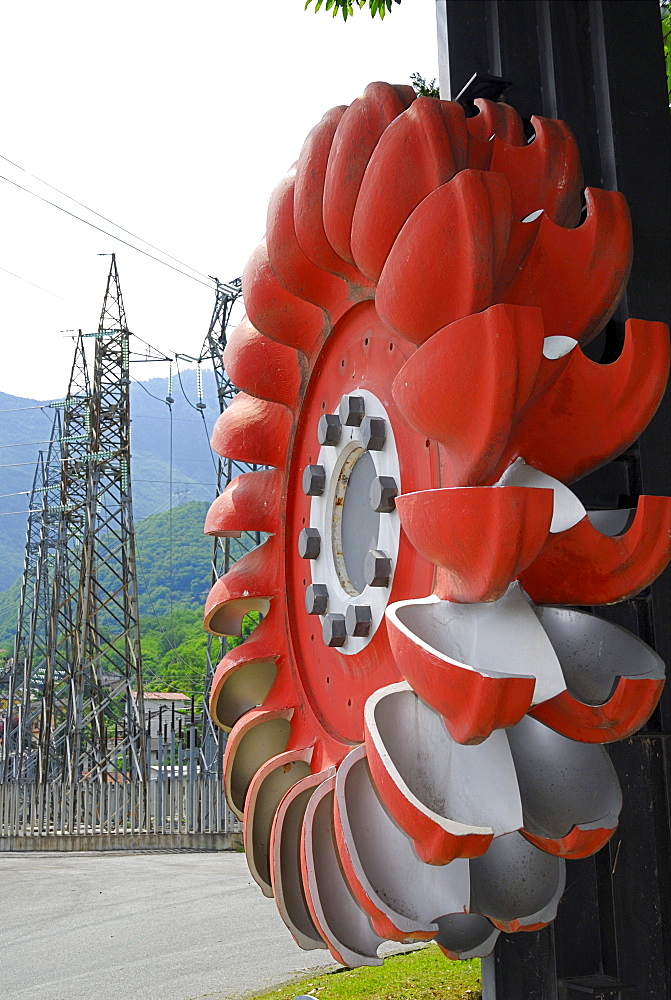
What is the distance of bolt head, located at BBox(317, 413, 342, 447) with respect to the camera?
1.46 metres

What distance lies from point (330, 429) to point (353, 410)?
71 mm

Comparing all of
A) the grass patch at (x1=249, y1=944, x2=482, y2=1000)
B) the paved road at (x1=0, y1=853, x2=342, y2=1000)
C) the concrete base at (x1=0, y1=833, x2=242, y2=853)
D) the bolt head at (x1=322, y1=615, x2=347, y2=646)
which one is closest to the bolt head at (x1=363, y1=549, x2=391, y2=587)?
the bolt head at (x1=322, y1=615, x2=347, y2=646)

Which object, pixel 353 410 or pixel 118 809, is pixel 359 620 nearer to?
pixel 353 410

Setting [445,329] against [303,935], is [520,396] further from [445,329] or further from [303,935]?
[303,935]

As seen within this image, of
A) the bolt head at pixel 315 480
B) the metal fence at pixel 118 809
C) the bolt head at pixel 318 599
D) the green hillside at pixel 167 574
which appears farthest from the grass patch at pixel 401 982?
the green hillside at pixel 167 574

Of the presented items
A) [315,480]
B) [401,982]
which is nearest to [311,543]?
[315,480]

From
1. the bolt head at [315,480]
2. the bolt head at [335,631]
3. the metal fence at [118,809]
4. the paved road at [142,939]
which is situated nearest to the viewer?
the bolt head at [335,631]

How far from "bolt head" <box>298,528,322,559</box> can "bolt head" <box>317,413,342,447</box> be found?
0.16 meters

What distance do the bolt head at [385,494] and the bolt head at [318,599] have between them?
0.77 ft

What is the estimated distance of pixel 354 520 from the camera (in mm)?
1464

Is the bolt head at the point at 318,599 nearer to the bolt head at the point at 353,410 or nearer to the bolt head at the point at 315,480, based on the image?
the bolt head at the point at 315,480

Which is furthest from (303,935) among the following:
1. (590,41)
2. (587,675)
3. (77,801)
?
(77,801)

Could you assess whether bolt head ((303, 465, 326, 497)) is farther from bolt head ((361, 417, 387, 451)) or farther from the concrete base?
the concrete base

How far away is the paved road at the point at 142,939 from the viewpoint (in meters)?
3.55
